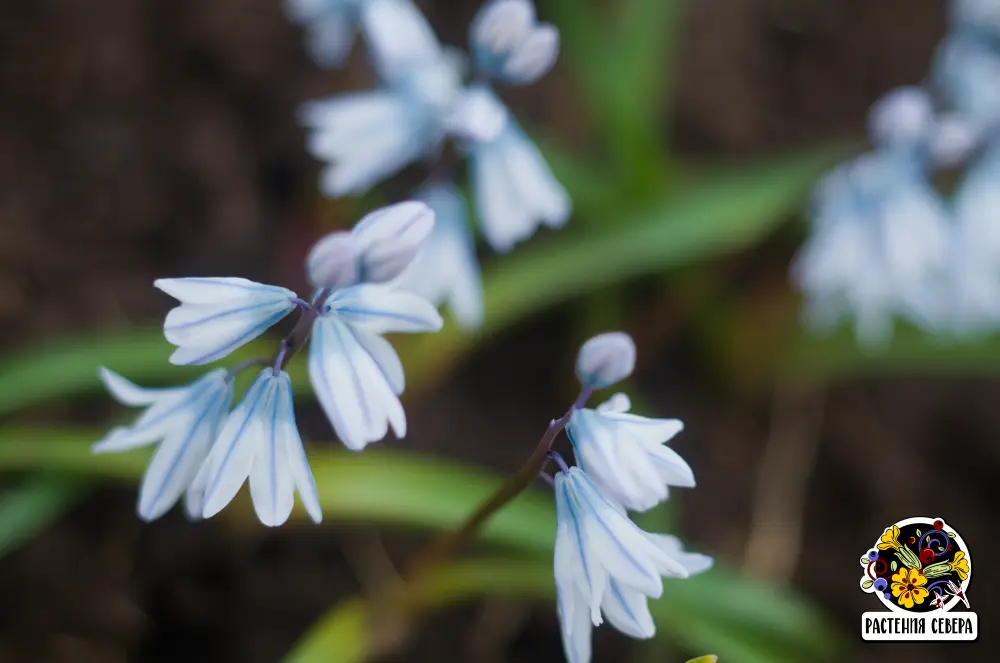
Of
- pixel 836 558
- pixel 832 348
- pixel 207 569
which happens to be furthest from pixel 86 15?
pixel 836 558

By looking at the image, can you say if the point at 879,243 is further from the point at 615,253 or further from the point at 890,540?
the point at 890,540

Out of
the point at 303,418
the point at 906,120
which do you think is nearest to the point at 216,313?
the point at 303,418

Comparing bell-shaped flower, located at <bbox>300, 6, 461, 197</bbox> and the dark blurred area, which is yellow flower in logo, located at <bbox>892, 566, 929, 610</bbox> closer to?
the dark blurred area

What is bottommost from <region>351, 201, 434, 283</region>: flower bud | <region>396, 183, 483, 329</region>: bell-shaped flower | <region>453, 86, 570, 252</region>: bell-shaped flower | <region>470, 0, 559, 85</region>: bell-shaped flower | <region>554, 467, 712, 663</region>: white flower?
<region>554, 467, 712, 663</region>: white flower

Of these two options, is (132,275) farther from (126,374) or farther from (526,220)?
(526,220)

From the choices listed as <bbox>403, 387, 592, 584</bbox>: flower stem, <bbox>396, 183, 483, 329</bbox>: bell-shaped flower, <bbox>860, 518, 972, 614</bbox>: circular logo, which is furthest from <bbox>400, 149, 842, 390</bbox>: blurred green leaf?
<bbox>860, 518, 972, 614</bbox>: circular logo

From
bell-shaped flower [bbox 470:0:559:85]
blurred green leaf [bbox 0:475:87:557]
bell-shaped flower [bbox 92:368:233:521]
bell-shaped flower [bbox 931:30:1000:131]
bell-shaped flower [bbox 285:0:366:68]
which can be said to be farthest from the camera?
bell-shaped flower [bbox 931:30:1000:131]

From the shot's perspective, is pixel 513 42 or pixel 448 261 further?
pixel 448 261

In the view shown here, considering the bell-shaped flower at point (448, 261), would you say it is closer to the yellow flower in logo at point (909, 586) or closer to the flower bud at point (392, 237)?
the flower bud at point (392, 237)
